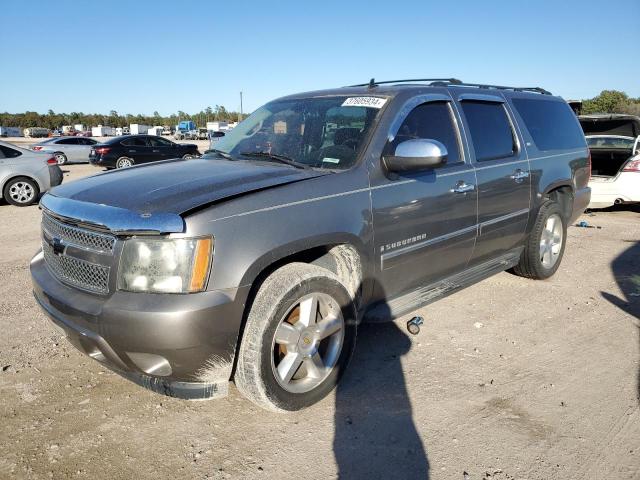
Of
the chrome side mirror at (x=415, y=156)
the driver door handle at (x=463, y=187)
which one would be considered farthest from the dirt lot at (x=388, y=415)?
the chrome side mirror at (x=415, y=156)

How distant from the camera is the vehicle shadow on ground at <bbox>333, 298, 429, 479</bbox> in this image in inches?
94.3

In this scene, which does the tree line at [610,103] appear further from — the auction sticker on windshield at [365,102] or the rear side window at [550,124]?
the auction sticker on windshield at [365,102]

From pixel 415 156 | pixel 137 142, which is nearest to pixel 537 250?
pixel 415 156

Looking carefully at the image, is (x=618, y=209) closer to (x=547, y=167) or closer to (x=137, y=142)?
(x=547, y=167)

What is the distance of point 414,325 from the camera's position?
394 centimetres

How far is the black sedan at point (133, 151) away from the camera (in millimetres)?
19172

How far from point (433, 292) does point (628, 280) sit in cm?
294

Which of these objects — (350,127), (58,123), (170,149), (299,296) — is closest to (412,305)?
(299,296)

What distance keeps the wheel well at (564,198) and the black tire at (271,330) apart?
3342mm

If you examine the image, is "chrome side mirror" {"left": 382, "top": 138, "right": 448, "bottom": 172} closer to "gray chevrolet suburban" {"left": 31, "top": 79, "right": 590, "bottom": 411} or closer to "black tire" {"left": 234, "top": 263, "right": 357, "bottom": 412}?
"gray chevrolet suburban" {"left": 31, "top": 79, "right": 590, "bottom": 411}

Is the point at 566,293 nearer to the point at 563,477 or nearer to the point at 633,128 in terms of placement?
the point at 563,477

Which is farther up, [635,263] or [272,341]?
[272,341]

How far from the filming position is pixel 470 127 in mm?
3965

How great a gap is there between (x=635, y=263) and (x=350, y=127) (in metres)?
4.56
